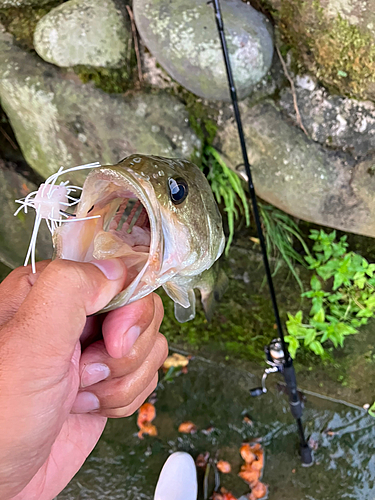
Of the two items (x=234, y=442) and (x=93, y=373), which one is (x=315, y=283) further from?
(x=93, y=373)

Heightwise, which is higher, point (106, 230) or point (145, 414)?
point (106, 230)

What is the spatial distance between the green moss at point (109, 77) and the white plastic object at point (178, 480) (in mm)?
2607

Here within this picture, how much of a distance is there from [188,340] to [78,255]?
2.06 m

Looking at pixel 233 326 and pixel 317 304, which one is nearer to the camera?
pixel 317 304

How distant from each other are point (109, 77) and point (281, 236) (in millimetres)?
1427

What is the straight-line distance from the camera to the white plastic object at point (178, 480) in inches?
98.4

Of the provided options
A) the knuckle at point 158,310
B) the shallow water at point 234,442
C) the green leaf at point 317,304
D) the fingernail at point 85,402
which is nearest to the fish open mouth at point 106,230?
the knuckle at point 158,310

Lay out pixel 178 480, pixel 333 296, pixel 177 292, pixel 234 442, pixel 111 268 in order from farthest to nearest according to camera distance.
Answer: pixel 234 442 < pixel 178 480 < pixel 333 296 < pixel 177 292 < pixel 111 268

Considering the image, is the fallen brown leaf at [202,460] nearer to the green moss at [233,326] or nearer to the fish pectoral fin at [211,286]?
the green moss at [233,326]

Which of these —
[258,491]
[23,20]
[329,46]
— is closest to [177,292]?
[329,46]

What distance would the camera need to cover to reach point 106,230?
101cm

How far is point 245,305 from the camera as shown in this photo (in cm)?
253

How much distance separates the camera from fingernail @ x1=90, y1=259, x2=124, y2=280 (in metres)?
0.88

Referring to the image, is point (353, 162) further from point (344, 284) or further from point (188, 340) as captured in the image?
point (188, 340)
